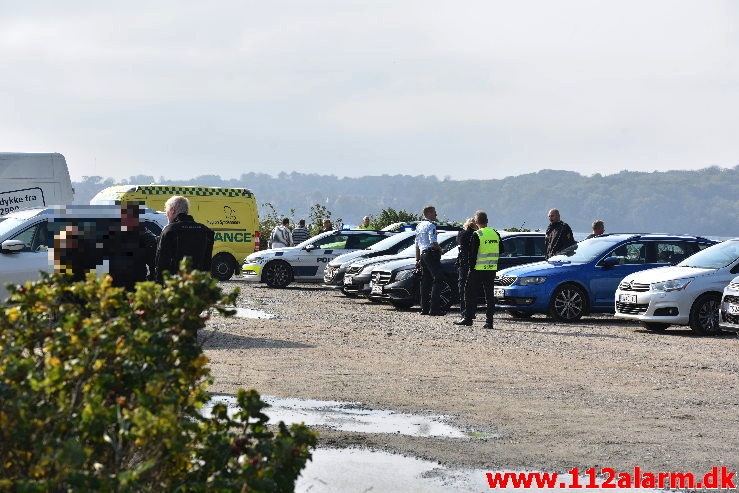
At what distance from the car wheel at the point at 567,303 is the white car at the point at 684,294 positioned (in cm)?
161

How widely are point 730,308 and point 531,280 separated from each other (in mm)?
4364

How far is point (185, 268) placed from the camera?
4.61 metres

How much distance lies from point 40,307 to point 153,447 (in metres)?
0.90

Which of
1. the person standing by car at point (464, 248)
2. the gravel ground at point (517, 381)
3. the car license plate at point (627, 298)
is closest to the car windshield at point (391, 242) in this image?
the gravel ground at point (517, 381)

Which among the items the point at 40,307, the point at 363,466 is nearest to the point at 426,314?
the point at 363,466

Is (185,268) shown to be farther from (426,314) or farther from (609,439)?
(426,314)

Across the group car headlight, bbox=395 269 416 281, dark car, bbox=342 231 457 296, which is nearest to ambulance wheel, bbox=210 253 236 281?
dark car, bbox=342 231 457 296

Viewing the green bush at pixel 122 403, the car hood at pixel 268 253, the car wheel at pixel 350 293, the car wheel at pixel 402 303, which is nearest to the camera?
the green bush at pixel 122 403

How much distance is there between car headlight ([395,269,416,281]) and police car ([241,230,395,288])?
7401 millimetres

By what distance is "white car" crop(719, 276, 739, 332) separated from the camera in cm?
1680

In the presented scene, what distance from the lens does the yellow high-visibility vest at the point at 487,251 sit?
19.0m

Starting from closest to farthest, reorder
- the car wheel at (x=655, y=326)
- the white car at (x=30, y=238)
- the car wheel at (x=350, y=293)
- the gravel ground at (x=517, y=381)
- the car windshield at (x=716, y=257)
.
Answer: the gravel ground at (x=517, y=381) < the white car at (x=30, y=238) < the car windshield at (x=716, y=257) < the car wheel at (x=655, y=326) < the car wheel at (x=350, y=293)

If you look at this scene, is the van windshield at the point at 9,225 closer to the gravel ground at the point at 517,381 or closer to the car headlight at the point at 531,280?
the gravel ground at the point at 517,381

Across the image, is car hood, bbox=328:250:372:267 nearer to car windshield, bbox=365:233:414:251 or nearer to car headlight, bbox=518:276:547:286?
car windshield, bbox=365:233:414:251
